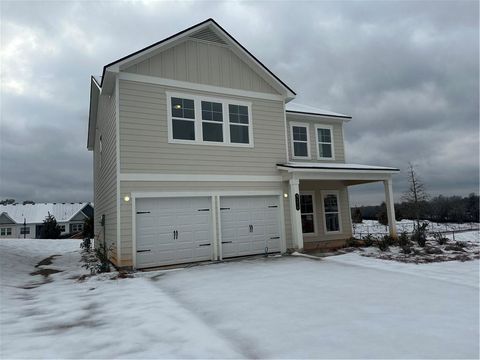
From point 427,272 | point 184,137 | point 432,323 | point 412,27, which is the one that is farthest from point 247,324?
point 412,27

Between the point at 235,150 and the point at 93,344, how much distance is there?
8.24 meters

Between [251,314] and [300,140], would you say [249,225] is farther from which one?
[251,314]

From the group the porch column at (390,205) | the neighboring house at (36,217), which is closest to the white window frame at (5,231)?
the neighboring house at (36,217)

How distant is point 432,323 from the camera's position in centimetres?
446

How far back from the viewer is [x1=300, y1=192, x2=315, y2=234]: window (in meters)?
14.7

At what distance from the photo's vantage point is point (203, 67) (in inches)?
445

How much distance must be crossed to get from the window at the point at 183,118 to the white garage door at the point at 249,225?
2428 millimetres

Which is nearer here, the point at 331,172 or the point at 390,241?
the point at 331,172

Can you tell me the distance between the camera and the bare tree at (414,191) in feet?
66.7

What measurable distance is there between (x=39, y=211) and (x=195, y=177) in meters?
52.2

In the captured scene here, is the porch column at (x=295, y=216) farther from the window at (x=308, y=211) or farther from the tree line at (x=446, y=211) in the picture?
the tree line at (x=446, y=211)

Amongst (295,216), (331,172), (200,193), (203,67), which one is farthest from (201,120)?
(331,172)

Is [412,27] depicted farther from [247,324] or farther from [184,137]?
[247,324]

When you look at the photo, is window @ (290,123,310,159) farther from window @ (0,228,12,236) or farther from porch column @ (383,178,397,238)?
window @ (0,228,12,236)
